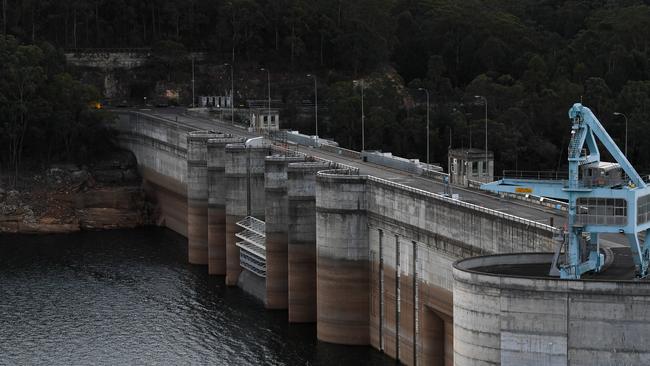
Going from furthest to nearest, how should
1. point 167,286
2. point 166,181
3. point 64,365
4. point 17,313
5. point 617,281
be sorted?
point 166,181 → point 167,286 → point 17,313 → point 64,365 → point 617,281

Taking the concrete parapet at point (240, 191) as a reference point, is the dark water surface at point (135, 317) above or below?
below

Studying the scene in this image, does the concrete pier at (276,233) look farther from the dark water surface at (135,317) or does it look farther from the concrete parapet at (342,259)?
the concrete parapet at (342,259)

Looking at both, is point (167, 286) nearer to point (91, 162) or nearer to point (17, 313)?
point (17, 313)

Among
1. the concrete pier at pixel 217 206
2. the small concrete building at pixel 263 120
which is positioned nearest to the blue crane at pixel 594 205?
the concrete pier at pixel 217 206

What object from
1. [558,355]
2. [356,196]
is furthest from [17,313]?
[558,355]

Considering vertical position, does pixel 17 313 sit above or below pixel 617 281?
below

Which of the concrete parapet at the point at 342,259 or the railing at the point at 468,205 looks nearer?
the railing at the point at 468,205

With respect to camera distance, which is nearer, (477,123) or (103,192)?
(103,192)
